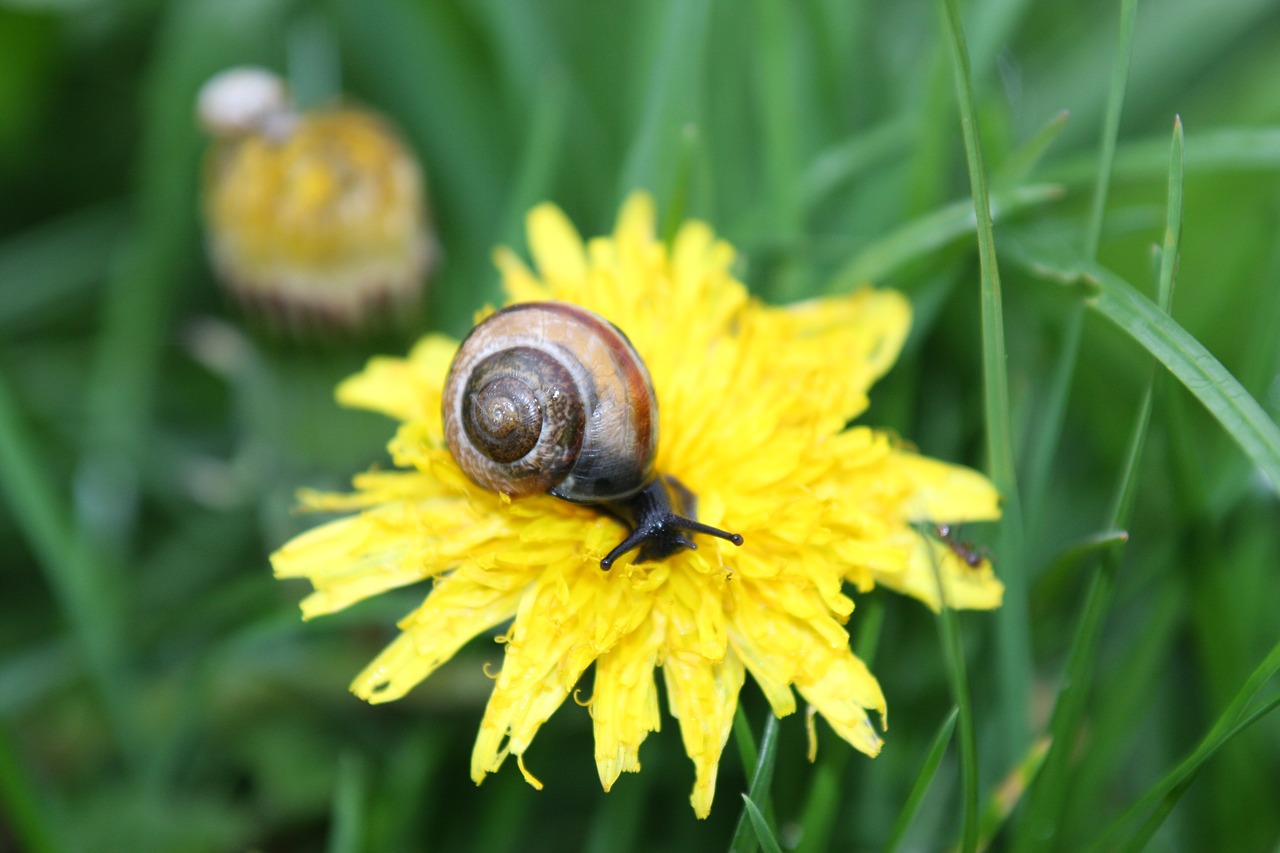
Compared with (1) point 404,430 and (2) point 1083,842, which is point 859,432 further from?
(2) point 1083,842

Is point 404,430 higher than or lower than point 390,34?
lower

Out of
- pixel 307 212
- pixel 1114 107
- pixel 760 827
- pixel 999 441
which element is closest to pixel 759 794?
pixel 760 827

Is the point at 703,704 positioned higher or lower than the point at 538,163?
lower

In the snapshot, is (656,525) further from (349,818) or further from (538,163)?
(538,163)

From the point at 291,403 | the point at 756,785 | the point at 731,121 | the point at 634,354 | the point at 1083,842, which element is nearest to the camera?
the point at 756,785

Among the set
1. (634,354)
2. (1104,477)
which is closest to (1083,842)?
(1104,477)

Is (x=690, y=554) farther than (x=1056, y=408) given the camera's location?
No

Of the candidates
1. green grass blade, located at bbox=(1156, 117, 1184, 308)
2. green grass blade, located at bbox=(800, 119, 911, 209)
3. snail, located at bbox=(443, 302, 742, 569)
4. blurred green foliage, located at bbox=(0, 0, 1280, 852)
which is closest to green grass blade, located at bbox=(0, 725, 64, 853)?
blurred green foliage, located at bbox=(0, 0, 1280, 852)
